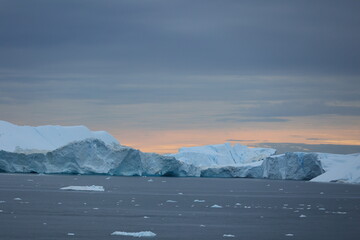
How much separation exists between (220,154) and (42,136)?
26902mm

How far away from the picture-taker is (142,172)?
6775 cm

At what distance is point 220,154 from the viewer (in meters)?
98.0

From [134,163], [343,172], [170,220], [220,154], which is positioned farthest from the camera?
[220,154]

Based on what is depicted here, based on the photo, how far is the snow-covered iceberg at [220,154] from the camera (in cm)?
9206

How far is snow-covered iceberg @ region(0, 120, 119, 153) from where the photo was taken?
85.5 meters

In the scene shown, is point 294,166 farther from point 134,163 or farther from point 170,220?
point 170,220

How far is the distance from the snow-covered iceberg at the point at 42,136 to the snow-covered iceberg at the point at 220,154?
11.0 meters

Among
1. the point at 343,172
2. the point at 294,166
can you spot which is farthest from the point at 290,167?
the point at 343,172

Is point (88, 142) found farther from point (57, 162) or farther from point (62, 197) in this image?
point (62, 197)

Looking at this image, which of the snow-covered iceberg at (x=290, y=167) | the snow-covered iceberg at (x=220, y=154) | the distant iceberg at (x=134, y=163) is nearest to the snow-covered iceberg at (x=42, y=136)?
the distant iceberg at (x=134, y=163)

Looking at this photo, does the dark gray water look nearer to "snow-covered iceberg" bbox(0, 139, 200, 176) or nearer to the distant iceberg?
"snow-covered iceberg" bbox(0, 139, 200, 176)

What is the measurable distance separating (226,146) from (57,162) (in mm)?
44748

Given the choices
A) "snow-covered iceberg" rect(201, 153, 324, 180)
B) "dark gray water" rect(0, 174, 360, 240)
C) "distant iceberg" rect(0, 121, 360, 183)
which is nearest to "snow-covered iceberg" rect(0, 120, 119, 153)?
"distant iceberg" rect(0, 121, 360, 183)

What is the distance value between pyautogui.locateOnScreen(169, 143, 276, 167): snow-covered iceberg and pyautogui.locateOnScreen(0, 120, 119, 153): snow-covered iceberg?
36.2ft
